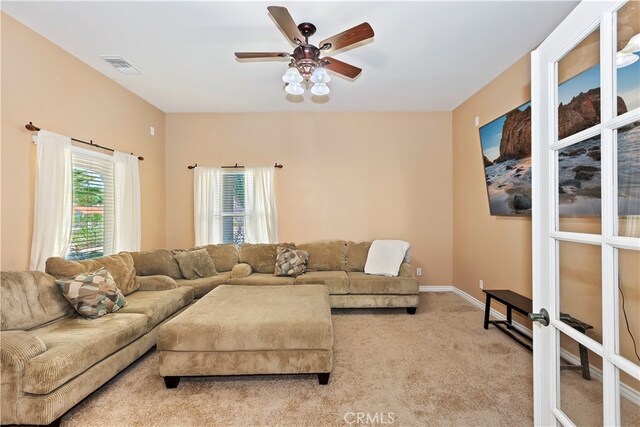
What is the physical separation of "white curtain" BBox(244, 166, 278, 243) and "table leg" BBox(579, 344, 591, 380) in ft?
13.0

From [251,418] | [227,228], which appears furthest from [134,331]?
[227,228]

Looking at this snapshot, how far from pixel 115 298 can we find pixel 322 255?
255 cm

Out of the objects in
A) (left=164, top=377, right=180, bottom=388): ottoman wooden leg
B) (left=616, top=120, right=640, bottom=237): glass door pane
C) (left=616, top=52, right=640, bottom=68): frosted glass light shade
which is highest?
(left=616, top=52, right=640, bottom=68): frosted glass light shade

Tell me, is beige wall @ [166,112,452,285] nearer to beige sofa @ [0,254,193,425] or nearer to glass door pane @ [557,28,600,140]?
beige sofa @ [0,254,193,425]

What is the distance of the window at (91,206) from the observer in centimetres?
308

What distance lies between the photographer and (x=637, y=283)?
0.84 m

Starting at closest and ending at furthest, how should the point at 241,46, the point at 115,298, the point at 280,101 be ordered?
the point at 115,298
the point at 241,46
the point at 280,101

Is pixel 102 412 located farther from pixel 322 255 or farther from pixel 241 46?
pixel 241 46

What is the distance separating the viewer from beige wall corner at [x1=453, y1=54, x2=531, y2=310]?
313 cm

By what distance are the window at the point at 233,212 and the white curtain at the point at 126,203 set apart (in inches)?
48.0

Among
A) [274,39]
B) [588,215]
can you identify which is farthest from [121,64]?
[588,215]

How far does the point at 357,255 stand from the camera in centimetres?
428

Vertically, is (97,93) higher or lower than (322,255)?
higher

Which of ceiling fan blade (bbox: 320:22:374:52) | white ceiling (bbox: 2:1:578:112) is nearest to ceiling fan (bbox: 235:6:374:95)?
ceiling fan blade (bbox: 320:22:374:52)
